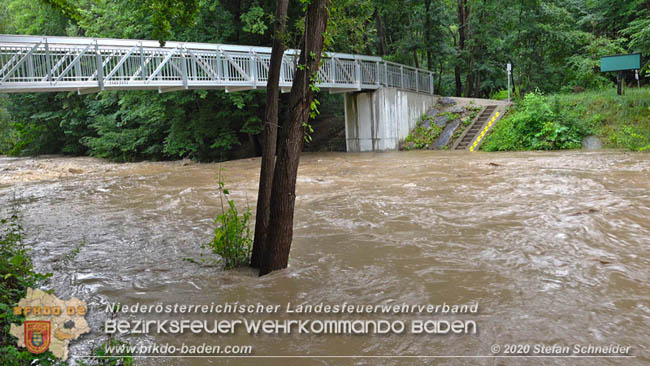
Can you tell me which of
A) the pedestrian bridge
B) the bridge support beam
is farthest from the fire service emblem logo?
the bridge support beam

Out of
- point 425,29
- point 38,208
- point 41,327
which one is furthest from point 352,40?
point 425,29

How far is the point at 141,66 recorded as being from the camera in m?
16.3

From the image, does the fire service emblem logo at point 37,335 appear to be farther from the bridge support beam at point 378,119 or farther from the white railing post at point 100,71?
the bridge support beam at point 378,119

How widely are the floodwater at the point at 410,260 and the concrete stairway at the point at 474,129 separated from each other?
Result: 1056 centimetres

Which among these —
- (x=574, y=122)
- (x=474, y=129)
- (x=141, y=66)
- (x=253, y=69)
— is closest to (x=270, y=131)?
(x=141, y=66)

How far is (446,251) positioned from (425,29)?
78.3ft

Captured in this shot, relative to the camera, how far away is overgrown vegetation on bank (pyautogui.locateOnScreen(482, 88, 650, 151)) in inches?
753

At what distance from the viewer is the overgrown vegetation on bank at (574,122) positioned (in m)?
19.1

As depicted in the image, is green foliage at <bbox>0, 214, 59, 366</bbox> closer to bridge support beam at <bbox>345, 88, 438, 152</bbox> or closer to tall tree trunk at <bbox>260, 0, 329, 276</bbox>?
tall tree trunk at <bbox>260, 0, 329, 276</bbox>

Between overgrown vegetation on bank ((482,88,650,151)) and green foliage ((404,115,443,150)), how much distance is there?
3182mm

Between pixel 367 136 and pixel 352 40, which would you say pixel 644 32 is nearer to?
pixel 367 136

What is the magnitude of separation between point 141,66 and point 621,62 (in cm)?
1849

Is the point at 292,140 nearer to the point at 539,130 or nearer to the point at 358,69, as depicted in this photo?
the point at 539,130

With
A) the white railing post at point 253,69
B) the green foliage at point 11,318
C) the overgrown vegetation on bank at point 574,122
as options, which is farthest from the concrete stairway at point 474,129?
the green foliage at point 11,318
